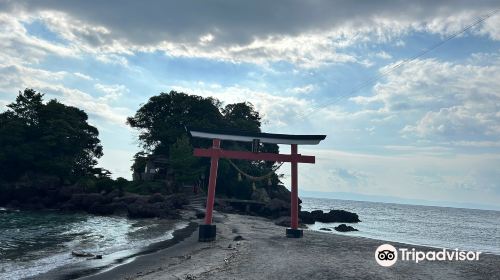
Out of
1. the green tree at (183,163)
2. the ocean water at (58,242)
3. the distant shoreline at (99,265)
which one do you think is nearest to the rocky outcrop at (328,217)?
the green tree at (183,163)

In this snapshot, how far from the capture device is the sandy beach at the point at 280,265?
38.6 feet

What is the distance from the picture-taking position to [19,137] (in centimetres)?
4919

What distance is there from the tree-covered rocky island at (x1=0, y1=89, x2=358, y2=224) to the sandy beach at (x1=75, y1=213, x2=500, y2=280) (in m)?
22.4

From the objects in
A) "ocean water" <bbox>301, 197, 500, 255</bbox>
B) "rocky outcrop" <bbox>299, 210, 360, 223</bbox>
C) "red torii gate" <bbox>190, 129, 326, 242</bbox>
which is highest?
"red torii gate" <bbox>190, 129, 326, 242</bbox>

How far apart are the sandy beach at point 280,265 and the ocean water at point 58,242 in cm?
296

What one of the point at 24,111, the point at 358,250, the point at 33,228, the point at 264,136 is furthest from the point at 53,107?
the point at 358,250

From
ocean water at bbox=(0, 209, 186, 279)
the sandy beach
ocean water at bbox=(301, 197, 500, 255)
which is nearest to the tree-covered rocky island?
ocean water at bbox=(301, 197, 500, 255)

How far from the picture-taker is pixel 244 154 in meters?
19.2

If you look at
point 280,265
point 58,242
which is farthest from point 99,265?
point 58,242

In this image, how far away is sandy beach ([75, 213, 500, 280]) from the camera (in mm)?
11758

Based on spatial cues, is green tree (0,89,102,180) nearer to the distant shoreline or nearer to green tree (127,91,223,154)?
green tree (127,91,223,154)

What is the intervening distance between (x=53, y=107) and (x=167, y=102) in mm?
16145

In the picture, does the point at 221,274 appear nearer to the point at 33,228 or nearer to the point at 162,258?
the point at 162,258

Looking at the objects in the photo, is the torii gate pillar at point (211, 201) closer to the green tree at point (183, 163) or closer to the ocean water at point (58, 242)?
the ocean water at point (58, 242)
